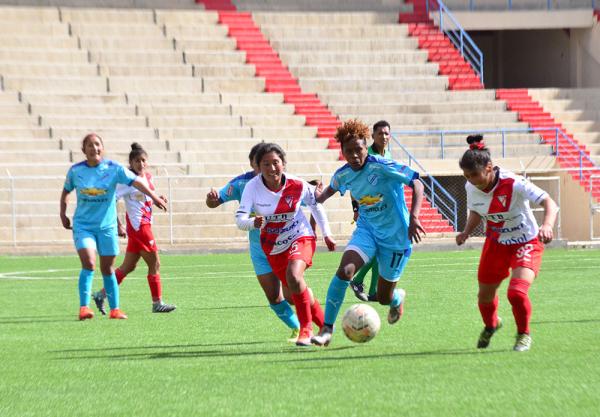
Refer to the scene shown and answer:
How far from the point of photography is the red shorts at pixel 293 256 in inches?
399

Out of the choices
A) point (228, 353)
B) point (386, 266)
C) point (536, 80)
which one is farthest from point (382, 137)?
point (536, 80)

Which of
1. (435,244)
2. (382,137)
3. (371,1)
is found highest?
(371,1)

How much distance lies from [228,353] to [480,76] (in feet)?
86.7

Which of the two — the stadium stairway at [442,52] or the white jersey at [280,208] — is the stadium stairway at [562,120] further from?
the white jersey at [280,208]

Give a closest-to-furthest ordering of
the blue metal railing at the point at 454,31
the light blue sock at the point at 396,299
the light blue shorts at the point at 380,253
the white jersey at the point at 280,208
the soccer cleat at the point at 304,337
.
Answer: the soccer cleat at the point at 304,337, the white jersey at the point at 280,208, the light blue shorts at the point at 380,253, the light blue sock at the point at 396,299, the blue metal railing at the point at 454,31

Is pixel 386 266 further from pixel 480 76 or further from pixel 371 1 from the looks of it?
pixel 371 1

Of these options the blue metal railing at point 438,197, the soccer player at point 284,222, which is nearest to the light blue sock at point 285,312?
the soccer player at point 284,222

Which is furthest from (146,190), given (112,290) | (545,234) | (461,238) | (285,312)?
(545,234)

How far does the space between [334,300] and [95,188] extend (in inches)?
150

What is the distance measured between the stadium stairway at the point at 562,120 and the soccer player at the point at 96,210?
19.1 metres

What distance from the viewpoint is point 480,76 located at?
1380 inches

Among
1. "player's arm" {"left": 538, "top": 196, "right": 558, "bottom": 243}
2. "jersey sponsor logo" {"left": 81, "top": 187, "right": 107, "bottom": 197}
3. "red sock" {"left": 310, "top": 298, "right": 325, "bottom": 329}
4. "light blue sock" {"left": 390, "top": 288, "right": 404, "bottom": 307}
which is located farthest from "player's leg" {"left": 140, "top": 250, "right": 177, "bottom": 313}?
"player's arm" {"left": 538, "top": 196, "right": 558, "bottom": 243}

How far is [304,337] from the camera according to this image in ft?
32.7

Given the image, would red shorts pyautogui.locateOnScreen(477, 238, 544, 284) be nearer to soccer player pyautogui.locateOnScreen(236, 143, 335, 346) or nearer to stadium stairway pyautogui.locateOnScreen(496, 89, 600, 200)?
soccer player pyautogui.locateOnScreen(236, 143, 335, 346)
